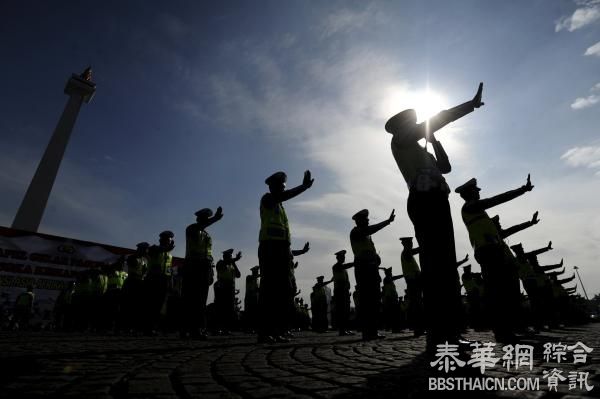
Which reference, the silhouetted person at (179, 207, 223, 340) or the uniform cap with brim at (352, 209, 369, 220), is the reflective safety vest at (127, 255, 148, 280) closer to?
the silhouetted person at (179, 207, 223, 340)

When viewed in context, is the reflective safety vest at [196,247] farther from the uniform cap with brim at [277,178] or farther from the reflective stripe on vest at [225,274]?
the reflective stripe on vest at [225,274]

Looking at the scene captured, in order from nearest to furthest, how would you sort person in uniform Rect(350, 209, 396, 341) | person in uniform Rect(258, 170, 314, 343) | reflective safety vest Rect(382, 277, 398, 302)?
person in uniform Rect(258, 170, 314, 343) < person in uniform Rect(350, 209, 396, 341) < reflective safety vest Rect(382, 277, 398, 302)

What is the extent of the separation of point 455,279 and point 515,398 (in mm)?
1153

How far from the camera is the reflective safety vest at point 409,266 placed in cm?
929

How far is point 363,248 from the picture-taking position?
6.48 metres

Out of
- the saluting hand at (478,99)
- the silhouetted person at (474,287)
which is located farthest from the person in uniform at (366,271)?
the silhouetted person at (474,287)

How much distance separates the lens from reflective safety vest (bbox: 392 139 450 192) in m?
2.83

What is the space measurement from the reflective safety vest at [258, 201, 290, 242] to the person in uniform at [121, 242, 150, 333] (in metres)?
5.11

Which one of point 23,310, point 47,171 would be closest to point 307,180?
point 23,310

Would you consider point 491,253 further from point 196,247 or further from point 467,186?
point 196,247

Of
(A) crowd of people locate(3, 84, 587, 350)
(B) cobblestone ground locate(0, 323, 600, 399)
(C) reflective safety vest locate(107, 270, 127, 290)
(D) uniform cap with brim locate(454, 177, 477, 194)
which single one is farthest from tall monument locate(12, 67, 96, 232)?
(D) uniform cap with brim locate(454, 177, 477, 194)

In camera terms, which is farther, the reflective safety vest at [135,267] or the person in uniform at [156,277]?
the reflective safety vest at [135,267]

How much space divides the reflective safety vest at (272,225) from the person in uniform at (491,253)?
2.96 meters

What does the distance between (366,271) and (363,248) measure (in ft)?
1.52
